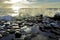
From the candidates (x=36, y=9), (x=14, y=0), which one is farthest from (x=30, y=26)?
(x=14, y=0)

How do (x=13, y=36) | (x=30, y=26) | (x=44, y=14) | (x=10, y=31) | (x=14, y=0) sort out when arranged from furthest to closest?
(x=14, y=0)
(x=44, y=14)
(x=30, y=26)
(x=10, y=31)
(x=13, y=36)

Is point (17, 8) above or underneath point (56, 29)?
above

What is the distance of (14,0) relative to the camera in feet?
26.6

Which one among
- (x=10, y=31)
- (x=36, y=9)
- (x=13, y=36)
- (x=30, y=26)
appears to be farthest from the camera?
(x=36, y=9)

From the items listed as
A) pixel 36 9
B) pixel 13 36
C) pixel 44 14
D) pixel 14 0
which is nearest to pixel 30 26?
pixel 13 36

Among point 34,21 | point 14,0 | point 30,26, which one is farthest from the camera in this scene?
point 14,0

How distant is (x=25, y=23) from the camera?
4.59m

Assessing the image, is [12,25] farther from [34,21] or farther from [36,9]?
[36,9]

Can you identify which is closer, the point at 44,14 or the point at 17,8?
the point at 44,14

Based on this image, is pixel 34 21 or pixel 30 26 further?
pixel 34 21

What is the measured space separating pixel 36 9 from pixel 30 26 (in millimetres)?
1785

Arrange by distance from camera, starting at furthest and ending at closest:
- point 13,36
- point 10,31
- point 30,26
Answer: point 30,26 < point 10,31 < point 13,36

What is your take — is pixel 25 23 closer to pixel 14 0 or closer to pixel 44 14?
pixel 44 14

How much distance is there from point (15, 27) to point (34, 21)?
79 cm
